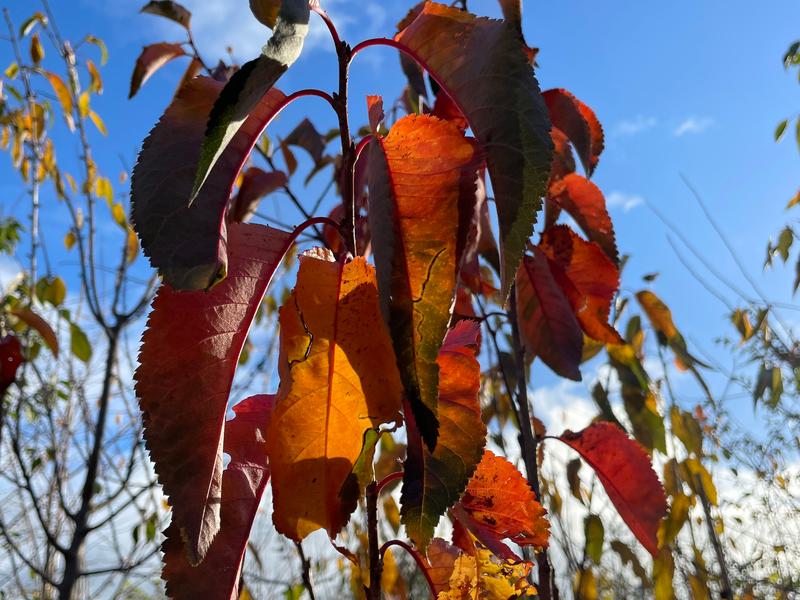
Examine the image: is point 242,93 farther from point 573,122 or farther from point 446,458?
point 573,122

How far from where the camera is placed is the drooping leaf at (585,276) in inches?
32.0

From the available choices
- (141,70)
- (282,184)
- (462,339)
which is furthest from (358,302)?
→ (141,70)

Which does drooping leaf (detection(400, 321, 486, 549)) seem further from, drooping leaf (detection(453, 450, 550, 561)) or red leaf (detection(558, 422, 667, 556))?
red leaf (detection(558, 422, 667, 556))

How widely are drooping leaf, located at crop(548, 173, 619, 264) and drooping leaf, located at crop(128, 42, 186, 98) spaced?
2.65 ft

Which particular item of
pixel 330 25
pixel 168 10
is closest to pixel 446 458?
pixel 330 25

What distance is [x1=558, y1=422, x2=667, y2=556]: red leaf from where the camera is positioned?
680 mm

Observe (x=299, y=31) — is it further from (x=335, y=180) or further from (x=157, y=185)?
(x=335, y=180)

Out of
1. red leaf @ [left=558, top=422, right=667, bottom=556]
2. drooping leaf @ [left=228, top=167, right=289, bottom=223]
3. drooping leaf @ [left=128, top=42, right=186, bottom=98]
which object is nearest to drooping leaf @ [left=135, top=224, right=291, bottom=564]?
red leaf @ [left=558, top=422, right=667, bottom=556]

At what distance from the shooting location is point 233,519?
440 millimetres

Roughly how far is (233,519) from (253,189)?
777mm

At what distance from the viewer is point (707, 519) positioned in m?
1.58

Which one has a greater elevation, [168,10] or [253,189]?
[168,10]

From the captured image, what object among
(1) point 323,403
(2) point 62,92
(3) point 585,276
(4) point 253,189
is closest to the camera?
(1) point 323,403

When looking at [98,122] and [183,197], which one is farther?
[98,122]
